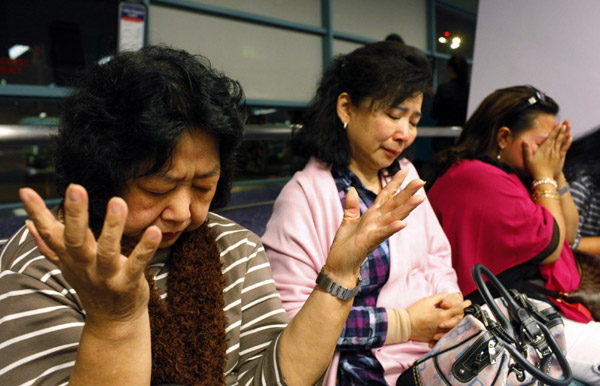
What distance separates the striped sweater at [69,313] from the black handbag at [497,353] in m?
0.45

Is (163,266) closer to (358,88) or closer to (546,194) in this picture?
(358,88)

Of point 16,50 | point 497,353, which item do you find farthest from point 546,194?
point 16,50

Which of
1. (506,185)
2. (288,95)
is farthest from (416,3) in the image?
(506,185)

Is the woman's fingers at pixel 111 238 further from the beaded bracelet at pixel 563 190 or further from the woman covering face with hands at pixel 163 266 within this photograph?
the beaded bracelet at pixel 563 190

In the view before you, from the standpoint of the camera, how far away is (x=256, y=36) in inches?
185

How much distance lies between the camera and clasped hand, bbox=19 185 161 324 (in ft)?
1.98

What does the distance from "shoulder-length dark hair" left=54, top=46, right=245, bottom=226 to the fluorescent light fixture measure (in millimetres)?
3020

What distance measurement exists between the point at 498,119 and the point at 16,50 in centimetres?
345

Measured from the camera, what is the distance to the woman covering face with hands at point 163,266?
0.78 meters

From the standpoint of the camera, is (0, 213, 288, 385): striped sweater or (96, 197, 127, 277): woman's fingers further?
(0, 213, 288, 385): striped sweater

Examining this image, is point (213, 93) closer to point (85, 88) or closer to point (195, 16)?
point (85, 88)

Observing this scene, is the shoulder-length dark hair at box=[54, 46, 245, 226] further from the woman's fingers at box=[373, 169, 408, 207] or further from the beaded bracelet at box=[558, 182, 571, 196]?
the beaded bracelet at box=[558, 182, 571, 196]

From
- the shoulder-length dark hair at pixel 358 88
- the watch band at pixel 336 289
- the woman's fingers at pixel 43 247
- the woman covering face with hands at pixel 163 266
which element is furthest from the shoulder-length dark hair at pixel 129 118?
the shoulder-length dark hair at pixel 358 88

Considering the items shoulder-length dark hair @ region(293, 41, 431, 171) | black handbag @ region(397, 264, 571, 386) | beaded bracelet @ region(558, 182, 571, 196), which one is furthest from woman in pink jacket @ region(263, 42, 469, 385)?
beaded bracelet @ region(558, 182, 571, 196)
